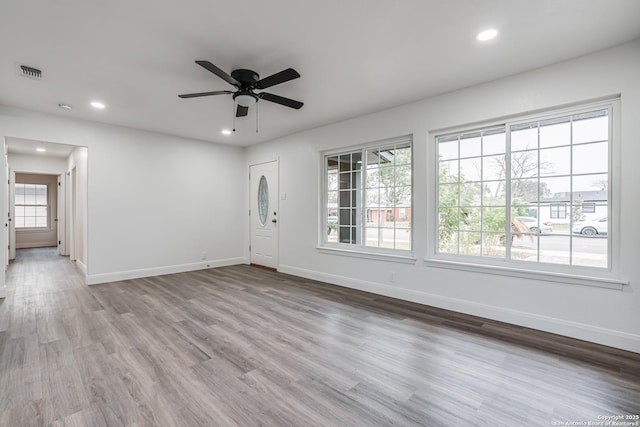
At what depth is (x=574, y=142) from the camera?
2.92 metres

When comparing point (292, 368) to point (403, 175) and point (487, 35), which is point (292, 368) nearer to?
point (403, 175)

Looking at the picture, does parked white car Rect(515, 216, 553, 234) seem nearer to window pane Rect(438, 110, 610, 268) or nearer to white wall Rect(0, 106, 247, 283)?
window pane Rect(438, 110, 610, 268)

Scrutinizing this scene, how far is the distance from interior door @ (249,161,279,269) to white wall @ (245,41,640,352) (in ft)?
3.38

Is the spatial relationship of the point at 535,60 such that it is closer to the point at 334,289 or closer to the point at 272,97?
the point at 272,97

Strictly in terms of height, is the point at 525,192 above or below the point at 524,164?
below

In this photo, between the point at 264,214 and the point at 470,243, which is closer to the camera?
the point at 470,243

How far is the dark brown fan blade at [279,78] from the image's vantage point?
263cm

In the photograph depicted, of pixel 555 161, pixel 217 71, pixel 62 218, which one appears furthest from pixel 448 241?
pixel 62 218

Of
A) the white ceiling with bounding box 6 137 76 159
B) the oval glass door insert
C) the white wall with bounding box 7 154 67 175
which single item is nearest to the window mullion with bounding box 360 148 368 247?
the oval glass door insert

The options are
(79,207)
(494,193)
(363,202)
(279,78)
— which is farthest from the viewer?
(79,207)

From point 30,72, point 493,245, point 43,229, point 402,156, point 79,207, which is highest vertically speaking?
point 30,72

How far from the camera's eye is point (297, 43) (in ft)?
8.49

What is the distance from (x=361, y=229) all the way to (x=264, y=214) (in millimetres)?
2504

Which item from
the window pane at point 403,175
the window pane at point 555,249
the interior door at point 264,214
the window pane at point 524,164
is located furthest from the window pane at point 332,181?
the window pane at point 555,249
